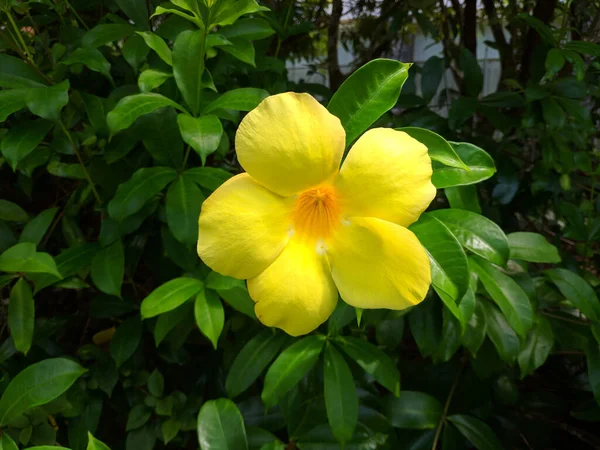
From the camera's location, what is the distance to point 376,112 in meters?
0.62

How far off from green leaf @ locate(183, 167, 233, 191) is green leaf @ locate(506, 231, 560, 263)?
0.55m

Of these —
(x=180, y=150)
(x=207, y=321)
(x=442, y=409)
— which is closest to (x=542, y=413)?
(x=442, y=409)

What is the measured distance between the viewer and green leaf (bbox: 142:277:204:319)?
2.58ft

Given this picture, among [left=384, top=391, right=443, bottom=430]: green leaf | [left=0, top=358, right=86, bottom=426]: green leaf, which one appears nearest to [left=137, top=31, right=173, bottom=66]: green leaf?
[left=0, top=358, right=86, bottom=426]: green leaf

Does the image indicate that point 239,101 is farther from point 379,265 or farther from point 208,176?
point 379,265

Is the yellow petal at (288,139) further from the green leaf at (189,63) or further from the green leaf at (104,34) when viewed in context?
the green leaf at (104,34)

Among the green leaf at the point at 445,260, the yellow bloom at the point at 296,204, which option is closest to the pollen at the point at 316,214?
the yellow bloom at the point at 296,204

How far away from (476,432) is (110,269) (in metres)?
0.84

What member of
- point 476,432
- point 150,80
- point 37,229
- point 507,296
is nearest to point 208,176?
point 150,80

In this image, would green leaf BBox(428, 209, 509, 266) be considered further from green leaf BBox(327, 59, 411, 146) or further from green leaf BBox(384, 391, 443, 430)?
green leaf BBox(384, 391, 443, 430)

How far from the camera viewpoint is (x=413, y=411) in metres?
1.04

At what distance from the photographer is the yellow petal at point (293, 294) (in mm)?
567

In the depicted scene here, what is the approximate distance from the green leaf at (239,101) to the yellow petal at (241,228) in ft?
0.73

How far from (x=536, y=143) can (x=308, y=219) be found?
114 cm
